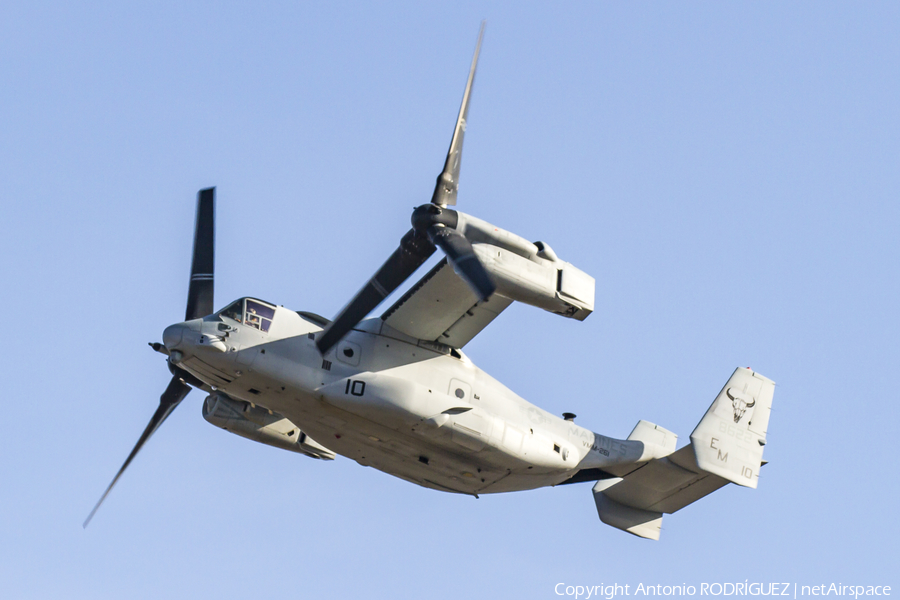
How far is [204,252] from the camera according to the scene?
2734 centimetres

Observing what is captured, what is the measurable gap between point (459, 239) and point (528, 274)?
169 cm

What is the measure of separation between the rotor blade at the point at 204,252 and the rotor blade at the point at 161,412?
317 centimetres

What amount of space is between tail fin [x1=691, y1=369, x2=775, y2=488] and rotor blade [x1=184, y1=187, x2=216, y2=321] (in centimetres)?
1376

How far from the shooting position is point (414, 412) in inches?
978

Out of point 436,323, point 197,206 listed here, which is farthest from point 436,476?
point 197,206

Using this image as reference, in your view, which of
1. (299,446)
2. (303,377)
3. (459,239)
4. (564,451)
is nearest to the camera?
(459,239)

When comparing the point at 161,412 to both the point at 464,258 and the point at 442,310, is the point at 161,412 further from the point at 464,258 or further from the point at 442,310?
the point at 464,258

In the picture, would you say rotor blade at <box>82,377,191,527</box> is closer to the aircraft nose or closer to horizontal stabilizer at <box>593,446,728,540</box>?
the aircraft nose

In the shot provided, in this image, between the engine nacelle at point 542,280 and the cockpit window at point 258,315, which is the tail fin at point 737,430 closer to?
Answer: the engine nacelle at point 542,280

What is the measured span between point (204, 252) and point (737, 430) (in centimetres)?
1550

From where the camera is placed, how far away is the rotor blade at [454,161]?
23.5 meters

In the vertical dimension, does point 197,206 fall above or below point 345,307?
above

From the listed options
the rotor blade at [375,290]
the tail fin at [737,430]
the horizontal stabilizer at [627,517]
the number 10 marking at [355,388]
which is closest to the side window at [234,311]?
the rotor blade at [375,290]

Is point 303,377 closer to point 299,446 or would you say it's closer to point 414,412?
point 414,412
